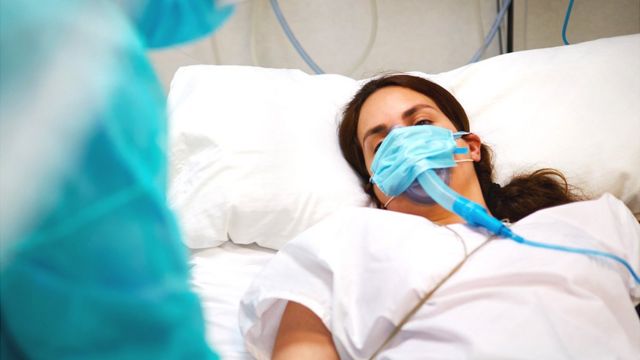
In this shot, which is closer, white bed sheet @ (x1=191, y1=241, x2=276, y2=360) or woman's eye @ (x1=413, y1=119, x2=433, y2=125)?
white bed sheet @ (x1=191, y1=241, x2=276, y2=360)

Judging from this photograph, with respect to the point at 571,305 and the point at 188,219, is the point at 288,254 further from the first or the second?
the point at 571,305

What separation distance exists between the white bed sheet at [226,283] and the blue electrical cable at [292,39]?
3.28ft

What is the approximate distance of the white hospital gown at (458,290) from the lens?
94cm

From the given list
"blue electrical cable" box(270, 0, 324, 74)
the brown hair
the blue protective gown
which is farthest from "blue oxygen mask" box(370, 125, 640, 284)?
"blue electrical cable" box(270, 0, 324, 74)

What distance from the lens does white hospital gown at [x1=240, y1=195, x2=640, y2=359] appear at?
0.94 m

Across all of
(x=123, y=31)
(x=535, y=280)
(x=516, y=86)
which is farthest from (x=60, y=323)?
(x=516, y=86)

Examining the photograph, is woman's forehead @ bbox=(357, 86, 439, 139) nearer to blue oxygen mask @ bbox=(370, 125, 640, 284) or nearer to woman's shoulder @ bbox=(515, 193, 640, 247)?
blue oxygen mask @ bbox=(370, 125, 640, 284)

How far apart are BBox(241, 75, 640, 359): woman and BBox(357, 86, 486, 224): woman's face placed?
2 centimetres

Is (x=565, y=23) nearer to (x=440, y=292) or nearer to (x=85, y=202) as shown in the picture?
(x=440, y=292)

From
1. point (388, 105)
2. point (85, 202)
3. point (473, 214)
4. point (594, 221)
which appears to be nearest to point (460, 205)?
point (473, 214)

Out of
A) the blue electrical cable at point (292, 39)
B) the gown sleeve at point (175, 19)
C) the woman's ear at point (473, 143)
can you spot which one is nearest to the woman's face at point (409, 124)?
the woman's ear at point (473, 143)

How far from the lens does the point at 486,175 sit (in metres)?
1.43

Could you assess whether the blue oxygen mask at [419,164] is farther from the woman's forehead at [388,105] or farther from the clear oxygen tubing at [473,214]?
the woman's forehead at [388,105]

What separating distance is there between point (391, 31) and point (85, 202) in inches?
78.9
